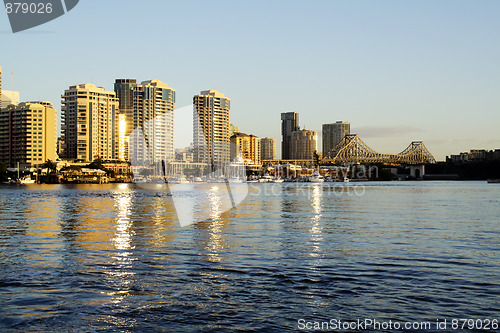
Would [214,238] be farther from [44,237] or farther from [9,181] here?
[9,181]

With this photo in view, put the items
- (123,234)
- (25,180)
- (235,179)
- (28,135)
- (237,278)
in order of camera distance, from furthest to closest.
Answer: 1. (28,135)
2. (235,179)
3. (25,180)
4. (123,234)
5. (237,278)

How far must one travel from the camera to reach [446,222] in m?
31.2

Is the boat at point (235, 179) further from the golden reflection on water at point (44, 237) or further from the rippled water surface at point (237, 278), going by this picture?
the rippled water surface at point (237, 278)

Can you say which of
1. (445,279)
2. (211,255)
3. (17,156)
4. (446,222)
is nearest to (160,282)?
(211,255)

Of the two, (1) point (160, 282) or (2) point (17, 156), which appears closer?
(1) point (160, 282)

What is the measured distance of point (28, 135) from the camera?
182625mm

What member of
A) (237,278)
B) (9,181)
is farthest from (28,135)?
(237,278)

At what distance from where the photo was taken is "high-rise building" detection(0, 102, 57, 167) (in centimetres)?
18300

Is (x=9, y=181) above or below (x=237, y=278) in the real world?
above

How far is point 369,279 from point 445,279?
2.19 meters

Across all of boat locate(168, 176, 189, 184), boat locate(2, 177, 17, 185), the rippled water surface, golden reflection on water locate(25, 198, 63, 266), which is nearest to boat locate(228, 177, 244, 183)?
boat locate(168, 176, 189, 184)

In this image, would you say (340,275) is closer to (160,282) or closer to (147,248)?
(160,282)

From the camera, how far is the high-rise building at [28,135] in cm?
18300

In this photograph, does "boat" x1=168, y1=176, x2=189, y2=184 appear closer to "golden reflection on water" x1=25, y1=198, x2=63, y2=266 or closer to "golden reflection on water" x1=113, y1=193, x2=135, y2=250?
"golden reflection on water" x1=25, y1=198, x2=63, y2=266
